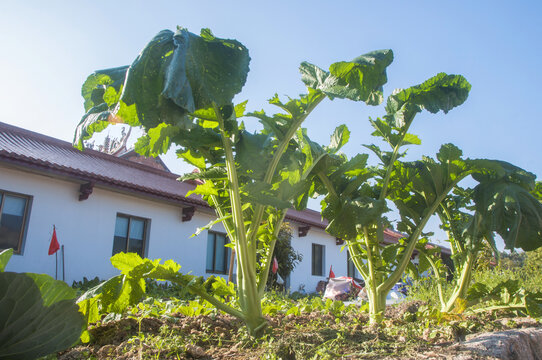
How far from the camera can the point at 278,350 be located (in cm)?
182

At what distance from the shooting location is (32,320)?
1.39m

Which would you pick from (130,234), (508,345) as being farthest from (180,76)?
(130,234)

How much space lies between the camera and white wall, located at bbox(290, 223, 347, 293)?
14.3 m

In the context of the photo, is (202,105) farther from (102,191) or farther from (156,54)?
(102,191)

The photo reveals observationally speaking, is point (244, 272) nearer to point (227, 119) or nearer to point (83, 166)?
point (227, 119)

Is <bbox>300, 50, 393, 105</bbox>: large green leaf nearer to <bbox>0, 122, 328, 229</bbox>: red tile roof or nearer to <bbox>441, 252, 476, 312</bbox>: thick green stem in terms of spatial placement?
<bbox>441, 252, 476, 312</bbox>: thick green stem

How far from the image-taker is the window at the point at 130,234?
10.2 metres

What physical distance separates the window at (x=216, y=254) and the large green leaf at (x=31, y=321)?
420 inches

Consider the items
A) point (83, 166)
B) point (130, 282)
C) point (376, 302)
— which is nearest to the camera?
point (130, 282)

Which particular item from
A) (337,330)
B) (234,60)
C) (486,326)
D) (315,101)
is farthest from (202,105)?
(486,326)

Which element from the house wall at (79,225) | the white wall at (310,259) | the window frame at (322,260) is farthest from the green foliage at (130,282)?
the window frame at (322,260)

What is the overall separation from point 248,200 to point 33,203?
7812mm

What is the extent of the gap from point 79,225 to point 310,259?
8.29m

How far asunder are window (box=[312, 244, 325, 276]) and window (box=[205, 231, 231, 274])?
430cm
